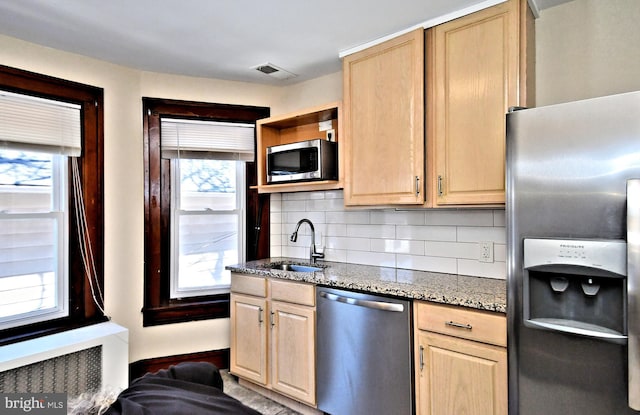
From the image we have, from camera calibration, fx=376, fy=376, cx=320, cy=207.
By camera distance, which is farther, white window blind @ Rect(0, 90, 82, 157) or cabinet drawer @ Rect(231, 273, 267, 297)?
cabinet drawer @ Rect(231, 273, 267, 297)

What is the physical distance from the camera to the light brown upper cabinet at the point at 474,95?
1.92m

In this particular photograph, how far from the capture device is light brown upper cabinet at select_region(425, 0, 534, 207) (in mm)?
1915

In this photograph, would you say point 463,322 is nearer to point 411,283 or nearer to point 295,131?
point 411,283

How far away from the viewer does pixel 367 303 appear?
6.84ft

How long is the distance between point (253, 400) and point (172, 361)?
807 mm

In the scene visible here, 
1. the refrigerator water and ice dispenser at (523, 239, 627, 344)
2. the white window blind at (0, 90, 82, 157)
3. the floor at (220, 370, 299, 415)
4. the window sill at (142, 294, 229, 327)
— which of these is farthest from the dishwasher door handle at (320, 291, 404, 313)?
the white window blind at (0, 90, 82, 157)

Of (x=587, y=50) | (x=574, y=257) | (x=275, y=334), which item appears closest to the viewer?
(x=574, y=257)

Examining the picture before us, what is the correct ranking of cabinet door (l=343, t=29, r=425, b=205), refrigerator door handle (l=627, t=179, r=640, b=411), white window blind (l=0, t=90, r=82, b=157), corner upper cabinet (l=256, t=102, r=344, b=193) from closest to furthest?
refrigerator door handle (l=627, t=179, r=640, b=411) < cabinet door (l=343, t=29, r=425, b=205) < white window blind (l=0, t=90, r=82, b=157) < corner upper cabinet (l=256, t=102, r=344, b=193)

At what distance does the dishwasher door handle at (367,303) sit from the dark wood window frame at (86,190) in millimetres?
1719

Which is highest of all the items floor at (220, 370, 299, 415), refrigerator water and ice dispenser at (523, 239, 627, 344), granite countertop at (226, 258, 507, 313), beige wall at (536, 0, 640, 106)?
beige wall at (536, 0, 640, 106)

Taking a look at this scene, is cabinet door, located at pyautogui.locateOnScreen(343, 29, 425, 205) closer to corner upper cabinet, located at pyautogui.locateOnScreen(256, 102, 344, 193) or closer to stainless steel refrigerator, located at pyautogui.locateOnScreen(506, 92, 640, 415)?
corner upper cabinet, located at pyautogui.locateOnScreen(256, 102, 344, 193)

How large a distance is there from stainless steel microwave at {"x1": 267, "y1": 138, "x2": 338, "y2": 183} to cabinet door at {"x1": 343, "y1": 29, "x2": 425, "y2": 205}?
0.16m

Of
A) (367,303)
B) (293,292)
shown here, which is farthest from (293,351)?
(367,303)

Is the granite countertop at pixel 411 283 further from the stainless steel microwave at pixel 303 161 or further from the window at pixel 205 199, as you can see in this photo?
the stainless steel microwave at pixel 303 161
